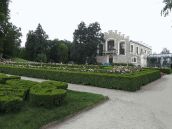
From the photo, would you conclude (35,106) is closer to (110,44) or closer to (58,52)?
(58,52)

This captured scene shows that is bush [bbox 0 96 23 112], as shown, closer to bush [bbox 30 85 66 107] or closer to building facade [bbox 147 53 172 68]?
bush [bbox 30 85 66 107]

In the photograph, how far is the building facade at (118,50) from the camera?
2249 inches

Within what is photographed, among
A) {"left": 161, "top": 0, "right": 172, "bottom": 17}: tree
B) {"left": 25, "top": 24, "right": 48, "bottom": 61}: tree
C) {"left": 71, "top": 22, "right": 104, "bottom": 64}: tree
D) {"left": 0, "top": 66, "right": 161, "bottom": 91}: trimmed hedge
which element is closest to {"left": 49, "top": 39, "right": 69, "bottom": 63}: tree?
{"left": 71, "top": 22, "right": 104, "bottom": 64}: tree

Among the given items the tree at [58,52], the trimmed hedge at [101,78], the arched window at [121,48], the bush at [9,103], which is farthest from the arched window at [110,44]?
the bush at [9,103]

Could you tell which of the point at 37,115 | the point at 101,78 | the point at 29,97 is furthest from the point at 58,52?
the point at 37,115

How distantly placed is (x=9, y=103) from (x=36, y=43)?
4645cm

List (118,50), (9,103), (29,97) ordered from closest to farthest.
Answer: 1. (9,103)
2. (29,97)
3. (118,50)

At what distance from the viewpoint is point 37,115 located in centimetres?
731

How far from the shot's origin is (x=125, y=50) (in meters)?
57.0

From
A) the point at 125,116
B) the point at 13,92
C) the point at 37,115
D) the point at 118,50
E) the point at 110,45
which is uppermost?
the point at 110,45

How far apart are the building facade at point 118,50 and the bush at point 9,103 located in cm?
5027

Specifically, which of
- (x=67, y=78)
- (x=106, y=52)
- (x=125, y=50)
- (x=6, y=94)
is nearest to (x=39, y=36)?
(x=106, y=52)

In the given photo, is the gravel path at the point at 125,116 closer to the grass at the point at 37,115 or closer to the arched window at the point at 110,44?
the grass at the point at 37,115

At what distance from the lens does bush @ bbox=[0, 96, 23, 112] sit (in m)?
7.09
